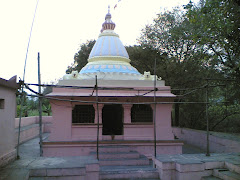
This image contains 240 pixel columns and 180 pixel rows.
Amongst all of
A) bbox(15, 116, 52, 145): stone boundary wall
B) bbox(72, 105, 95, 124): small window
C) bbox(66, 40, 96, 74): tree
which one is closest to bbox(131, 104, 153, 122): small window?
bbox(72, 105, 95, 124): small window

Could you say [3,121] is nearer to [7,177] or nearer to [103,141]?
[7,177]

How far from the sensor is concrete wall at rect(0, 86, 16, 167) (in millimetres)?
6475

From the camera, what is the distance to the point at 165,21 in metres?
17.0

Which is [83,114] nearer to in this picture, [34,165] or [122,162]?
[122,162]

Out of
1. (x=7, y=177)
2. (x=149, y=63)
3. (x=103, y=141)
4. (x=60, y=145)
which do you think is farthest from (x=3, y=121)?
(x=149, y=63)

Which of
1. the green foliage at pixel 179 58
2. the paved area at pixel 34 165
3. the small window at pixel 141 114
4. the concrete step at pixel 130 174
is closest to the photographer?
the paved area at pixel 34 165

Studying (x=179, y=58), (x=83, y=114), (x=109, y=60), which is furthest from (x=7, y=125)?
(x=179, y=58)

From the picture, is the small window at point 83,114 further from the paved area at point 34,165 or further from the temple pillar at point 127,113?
the paved area at point 34,165

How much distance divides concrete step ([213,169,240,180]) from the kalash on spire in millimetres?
5756

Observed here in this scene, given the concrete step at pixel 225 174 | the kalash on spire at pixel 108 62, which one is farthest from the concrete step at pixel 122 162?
the kalash on spire at pixel 108 62

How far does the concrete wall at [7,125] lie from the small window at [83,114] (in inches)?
144

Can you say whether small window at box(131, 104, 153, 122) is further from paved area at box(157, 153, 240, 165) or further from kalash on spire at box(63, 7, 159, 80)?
paved area at box(157, 153, 240, 165)

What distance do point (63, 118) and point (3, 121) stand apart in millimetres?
3743

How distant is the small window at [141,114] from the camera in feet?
36.6
